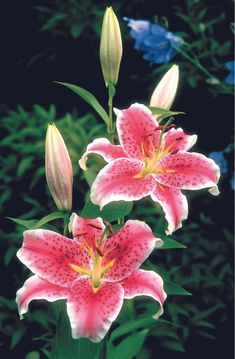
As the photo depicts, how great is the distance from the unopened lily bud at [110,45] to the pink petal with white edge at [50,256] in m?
0.29

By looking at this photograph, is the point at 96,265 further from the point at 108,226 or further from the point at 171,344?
the point at 171,344

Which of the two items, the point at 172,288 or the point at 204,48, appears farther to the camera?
the point at 204,48

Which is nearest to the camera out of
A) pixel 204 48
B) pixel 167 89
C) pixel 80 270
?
pixel 80 270

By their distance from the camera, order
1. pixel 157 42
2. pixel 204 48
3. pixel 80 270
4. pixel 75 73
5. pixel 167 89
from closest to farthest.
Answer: pixel 80 270
pixel 167 89
pixel 157 42
pixel 204 48
pixel 75 73

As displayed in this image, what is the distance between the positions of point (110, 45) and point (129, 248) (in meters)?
0.33

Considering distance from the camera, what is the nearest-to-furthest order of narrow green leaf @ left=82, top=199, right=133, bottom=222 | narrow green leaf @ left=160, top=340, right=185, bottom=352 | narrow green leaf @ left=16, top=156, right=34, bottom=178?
narrow green leaf @ left=82, top=199, right=133, bottom=222, narrow green leaf @ left=160, top=340, right=185, bottom=352, narrow green leaf @ left=16, top=156, right=34, bottom=178

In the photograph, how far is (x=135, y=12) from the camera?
120 inches

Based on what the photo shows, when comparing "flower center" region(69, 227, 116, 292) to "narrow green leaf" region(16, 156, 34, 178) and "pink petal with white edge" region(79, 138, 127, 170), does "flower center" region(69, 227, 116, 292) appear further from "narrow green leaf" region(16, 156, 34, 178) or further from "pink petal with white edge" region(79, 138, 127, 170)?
"narrow green leaf" region(16, 156, 34, 178)

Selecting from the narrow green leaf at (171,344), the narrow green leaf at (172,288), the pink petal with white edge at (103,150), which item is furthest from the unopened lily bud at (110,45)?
the narrow green leaf at (171,344)

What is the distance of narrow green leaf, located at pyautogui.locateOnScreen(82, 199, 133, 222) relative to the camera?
3.92 feet

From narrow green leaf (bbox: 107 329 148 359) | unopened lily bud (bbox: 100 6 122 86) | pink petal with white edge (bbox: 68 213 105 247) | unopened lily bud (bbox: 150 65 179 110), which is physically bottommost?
narrow green leaf (bbox: 107 329 148 359)

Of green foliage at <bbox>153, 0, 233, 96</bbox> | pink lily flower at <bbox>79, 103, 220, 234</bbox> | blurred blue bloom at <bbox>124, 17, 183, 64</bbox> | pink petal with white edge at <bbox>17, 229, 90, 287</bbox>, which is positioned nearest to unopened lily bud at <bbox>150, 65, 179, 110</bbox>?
pink lily flower at <bbox>79, 103, 220, 234</bbox>

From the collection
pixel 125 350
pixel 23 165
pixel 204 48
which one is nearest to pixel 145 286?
pixel 125 350

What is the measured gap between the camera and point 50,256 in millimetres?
1185
